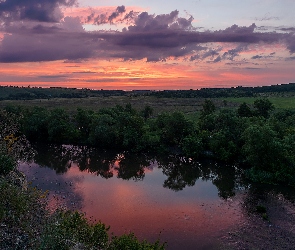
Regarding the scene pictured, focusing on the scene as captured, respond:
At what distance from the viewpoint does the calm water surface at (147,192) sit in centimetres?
2842

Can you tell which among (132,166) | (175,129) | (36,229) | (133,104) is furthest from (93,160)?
(133,104)

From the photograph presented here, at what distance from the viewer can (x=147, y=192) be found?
38.0 m

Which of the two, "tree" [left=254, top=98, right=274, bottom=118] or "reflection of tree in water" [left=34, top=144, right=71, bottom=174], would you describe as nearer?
"reflection of tree in water" [left=34, top=144, right=71, bottom=174]

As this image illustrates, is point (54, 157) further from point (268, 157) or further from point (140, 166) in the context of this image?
point (268, 157)

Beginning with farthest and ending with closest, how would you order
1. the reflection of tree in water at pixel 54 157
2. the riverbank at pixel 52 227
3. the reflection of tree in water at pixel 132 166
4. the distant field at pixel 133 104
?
the distant field at pixel 133 104 → the reflection of tree in water at pixel 54 157 → the reflection of tree in water at pixel 132 166 → the riverbank at pixel 52 227

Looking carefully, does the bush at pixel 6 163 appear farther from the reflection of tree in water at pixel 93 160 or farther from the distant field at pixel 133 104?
the distant field at pixel 133 104

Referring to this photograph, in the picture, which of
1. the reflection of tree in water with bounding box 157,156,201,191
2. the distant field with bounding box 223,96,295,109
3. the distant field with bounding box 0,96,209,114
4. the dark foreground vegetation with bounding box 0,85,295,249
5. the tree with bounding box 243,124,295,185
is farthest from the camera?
the distant field with bounding box 0,96,209,114

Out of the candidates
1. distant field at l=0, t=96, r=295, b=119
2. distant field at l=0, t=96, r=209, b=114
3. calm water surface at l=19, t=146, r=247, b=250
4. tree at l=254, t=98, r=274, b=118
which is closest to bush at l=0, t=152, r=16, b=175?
calm water surface at l=19, t=146, r=247, b=250

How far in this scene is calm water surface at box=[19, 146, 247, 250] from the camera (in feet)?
93.2

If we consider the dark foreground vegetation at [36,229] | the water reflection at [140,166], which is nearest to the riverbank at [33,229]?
the dark foreground vegetation at [36,229]

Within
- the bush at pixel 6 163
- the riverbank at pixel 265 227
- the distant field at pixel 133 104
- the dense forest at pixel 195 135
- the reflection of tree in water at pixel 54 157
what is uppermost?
the distant field at pixel 133 104

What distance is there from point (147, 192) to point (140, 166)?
40.7ft

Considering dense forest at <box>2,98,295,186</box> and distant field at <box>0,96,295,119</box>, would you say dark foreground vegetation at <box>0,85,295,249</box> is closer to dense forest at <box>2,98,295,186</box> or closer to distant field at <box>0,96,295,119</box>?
dense forest at <box>2,98,295,186</box>

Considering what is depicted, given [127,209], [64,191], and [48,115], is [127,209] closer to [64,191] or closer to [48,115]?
[64,191]
